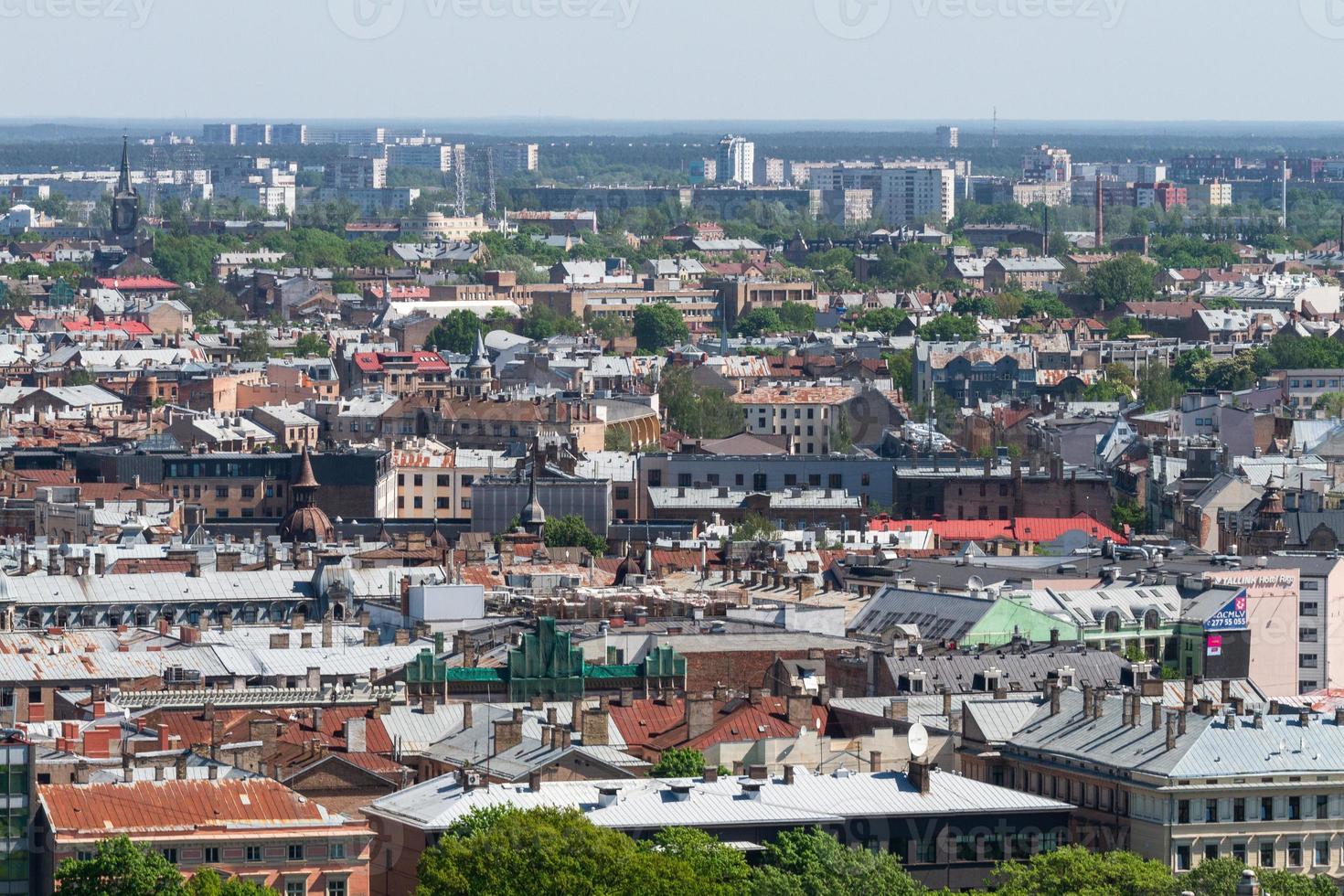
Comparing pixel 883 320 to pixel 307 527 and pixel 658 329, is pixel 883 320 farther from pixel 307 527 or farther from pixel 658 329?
pixel 307 527

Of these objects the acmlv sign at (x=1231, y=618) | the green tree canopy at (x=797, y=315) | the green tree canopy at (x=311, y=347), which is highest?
the acmlv sign at (x=1231, y=618)

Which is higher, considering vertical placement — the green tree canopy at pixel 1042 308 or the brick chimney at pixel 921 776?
the brick chimney at pixel 921 776

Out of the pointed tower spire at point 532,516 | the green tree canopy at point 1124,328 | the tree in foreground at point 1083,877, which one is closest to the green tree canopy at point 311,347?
the green tree canopy at point 1124,328

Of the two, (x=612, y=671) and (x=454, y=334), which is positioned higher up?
(x=612, y=671)

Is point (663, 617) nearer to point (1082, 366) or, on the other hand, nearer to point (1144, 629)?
point (1144, 629)

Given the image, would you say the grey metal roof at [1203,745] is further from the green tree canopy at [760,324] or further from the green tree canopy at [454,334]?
the green tree canopy at [760,324]

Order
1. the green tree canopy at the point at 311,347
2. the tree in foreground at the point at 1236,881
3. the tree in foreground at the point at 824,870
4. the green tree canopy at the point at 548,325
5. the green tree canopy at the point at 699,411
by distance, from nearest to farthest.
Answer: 1. the tree in foreground at the point at 824,870
2. the tree in foreground at the point at 1236,881
3. the green tree canopy at the point at 699,411
4. the green tree canopy at the point at 311,347
5. the green tree canopy at the point at 548,325

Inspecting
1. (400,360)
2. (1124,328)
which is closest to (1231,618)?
(400,360)
